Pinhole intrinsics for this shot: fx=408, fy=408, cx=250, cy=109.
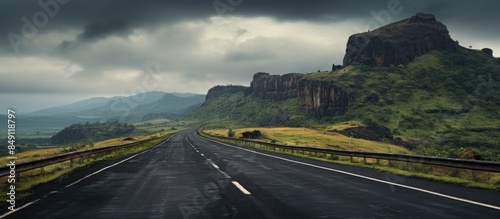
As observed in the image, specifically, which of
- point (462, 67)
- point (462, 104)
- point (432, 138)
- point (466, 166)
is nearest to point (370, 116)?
point (432, 138)

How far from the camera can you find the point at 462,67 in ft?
590

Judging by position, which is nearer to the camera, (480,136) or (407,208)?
(407,208)

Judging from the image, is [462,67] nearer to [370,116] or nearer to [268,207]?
[370,116]

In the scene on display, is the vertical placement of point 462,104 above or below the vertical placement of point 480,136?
above

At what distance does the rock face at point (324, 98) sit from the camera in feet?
518

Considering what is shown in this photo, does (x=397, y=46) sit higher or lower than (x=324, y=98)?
higher

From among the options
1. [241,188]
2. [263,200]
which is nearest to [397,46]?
[241,188]

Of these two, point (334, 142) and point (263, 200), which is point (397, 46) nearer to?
point (334, 142)

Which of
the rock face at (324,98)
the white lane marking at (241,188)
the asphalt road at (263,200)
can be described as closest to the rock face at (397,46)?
the rock face at (324,98)

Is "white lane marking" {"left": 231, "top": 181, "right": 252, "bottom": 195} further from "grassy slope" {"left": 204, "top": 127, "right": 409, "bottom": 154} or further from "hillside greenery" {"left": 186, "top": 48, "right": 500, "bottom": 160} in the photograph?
"hillside greenery" {"left": 186, "top": 48, "right": 500, "bottom": 160}

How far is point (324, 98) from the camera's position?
16825cm

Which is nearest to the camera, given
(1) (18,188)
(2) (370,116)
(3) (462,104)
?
(1) (18,188)

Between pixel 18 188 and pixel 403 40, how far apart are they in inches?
7865

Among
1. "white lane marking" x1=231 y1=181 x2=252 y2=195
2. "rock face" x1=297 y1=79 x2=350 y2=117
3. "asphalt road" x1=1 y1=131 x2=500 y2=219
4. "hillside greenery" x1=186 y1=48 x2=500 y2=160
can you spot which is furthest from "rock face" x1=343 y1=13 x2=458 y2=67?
"white lane marking" x1=231 y1=181 x2=252 y2=195
